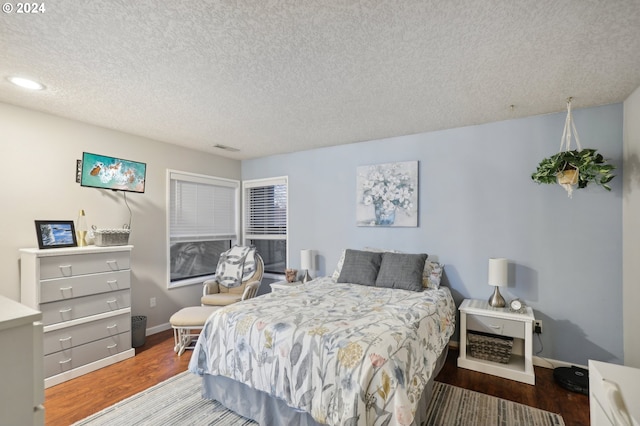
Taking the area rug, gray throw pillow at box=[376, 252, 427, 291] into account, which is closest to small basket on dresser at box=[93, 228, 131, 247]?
the area rug

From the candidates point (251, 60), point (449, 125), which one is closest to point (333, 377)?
point (251, 60)

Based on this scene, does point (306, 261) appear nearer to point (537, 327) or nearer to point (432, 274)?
point (432, 274)

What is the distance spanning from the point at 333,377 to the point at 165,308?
311 centimetres

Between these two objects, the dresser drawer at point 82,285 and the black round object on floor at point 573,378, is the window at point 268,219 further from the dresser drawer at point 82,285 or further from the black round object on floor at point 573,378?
the black round object on floor at point 573,378

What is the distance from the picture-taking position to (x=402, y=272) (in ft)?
10.1

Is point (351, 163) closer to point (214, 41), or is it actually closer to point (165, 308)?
point (214, 41)

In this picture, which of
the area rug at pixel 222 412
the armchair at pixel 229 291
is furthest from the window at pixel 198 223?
the area rug at pixel 222 412

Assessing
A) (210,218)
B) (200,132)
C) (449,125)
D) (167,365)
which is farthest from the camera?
(210,218)

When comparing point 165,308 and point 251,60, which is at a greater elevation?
point 251,60

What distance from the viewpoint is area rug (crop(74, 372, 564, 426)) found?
2.06 metres

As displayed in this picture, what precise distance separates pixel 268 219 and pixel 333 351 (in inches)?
131

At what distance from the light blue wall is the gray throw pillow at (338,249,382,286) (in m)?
0.39

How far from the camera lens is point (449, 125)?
3234 mm

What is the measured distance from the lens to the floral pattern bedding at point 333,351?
61.6 inches
